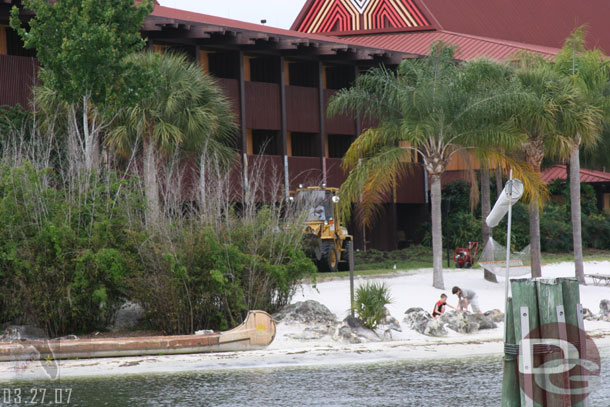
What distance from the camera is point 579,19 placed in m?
52.1

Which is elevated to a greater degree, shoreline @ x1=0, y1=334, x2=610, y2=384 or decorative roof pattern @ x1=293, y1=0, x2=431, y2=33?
decorative roof pattern @ x1=293, y1=0, x2=431, y2=33

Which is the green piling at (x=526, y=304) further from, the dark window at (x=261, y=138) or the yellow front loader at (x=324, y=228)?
the dark window at (x=261, y=138)

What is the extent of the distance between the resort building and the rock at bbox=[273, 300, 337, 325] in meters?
9.25

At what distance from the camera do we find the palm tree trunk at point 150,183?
1917cm

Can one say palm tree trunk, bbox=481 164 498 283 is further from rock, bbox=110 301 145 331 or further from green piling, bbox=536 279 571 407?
green piling, bbox=536 279 571 407

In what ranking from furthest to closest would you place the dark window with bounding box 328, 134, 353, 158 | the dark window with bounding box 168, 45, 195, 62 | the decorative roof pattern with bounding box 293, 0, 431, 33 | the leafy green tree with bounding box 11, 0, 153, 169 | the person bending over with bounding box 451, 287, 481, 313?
the decorative roof pattern with bounding box 293, 0, 431, 33 → the dark window with bounding box 328, 134, 353, 158 → the dark window with bounding box 168, 45, 195, 62 → the leafy green tree with bounding box 11, 0, 153, 169 → the person bending over with bounding box 451, 287, 481, 313

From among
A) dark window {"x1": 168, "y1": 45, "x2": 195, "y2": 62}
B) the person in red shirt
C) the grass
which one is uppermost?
dark window {"x1": 168, "y1": 45, "x2": 195, "y2": 62}

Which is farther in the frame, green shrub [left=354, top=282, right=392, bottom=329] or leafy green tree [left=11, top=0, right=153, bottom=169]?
leafy green tree [left=11, top=0, right=153, bottom=169]

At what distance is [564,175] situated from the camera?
4466 cm

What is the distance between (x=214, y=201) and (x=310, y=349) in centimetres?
392

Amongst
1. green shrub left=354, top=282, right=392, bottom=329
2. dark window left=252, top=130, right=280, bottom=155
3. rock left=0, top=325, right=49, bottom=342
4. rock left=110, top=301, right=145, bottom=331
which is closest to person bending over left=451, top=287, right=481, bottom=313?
green shrub left=354, top=282, right=392, bottom=329

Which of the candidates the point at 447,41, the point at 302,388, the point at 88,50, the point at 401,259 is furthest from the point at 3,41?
the point at 447,41

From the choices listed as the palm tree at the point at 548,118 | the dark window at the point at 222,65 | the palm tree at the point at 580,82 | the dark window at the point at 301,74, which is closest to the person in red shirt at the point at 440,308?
the palm tree at the point at 548,118
